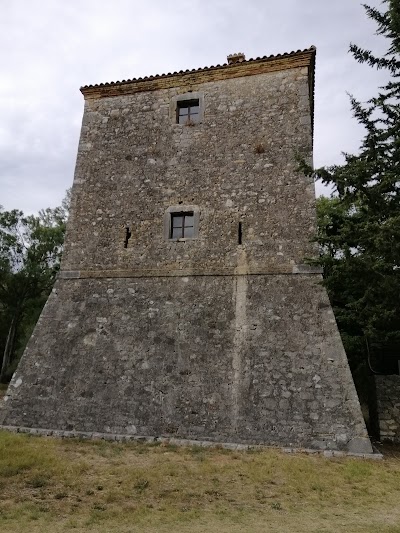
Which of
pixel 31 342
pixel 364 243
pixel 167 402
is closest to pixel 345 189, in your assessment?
pixel 364 243

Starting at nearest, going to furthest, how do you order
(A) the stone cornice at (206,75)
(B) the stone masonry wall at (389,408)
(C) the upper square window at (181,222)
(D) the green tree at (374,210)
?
(D) the green tree at (374,210) < (B) the stone masonry wall at (389,408) < (C) the upper square window at (181,222) < (A) the stone cornice at (206,75)

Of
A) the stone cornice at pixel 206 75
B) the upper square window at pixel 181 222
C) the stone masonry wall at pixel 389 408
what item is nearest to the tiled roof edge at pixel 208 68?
the stone cornice at pixel 206 75

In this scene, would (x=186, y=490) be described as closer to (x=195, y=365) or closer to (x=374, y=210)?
(x=195, y=365)

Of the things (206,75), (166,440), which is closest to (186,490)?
(166,440)

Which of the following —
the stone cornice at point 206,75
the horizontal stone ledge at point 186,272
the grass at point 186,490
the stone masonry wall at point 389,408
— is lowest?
the grass at point 186,490

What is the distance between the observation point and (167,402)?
8.74m

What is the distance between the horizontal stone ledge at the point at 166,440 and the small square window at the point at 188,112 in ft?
27.0

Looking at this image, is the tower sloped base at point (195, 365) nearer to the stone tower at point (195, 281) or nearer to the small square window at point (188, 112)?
the stone tower at point (195, 281)

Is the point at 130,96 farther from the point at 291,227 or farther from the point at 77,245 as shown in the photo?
the point at 291,227

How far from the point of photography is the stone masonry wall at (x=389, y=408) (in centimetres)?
933

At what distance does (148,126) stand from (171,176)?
1.88m

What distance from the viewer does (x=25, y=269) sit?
2191cm

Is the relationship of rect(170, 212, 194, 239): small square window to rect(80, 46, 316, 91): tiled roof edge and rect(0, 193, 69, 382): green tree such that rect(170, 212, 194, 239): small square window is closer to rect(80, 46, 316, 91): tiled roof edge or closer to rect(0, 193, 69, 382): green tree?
rect(80, 46, 316, 91): tiled roof edge

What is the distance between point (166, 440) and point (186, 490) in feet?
8.56
